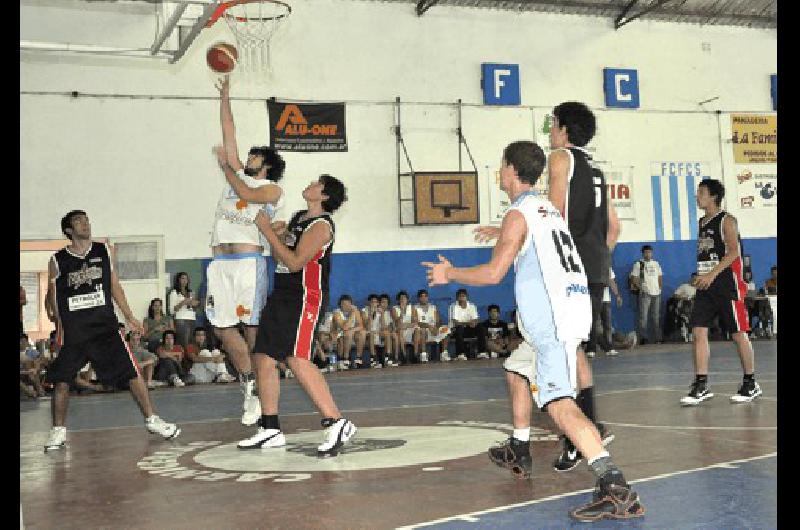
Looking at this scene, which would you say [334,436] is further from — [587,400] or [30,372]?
[30,372]

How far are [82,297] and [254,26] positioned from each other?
32.7 feet

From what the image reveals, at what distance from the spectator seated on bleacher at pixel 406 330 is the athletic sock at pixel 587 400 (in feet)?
41.5

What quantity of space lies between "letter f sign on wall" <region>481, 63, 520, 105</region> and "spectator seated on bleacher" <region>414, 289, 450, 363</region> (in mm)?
5202

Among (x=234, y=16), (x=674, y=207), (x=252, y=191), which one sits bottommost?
(x=252, y=191)

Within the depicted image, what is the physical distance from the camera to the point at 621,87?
73.3 ft

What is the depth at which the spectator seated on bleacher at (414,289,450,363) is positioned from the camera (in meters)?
18.8

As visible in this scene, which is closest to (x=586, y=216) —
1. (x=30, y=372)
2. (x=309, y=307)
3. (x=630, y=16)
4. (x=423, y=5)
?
(x=309, y=307)

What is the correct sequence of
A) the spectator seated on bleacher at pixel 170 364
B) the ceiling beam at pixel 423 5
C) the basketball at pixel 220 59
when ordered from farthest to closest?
the ceiling beam at pixel 423 5 < the spectator seated on bleacher at pixel 170 364 < the basketball at pixel 220 59

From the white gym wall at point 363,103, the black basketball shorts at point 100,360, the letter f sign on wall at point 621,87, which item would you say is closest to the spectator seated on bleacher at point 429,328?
→ the white gym wall at point 363,103

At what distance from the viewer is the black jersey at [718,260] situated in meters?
8.99

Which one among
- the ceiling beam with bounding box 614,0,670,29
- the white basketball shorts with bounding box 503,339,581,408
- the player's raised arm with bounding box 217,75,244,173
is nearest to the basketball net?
the player's raised arm with bounding box 217,75,244,173

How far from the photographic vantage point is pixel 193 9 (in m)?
14.7

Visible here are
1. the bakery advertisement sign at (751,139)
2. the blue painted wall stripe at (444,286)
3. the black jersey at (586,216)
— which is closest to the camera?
the black jersey at (586,216)

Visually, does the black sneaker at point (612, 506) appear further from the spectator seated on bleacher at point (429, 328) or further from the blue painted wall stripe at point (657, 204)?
the blue painted wall stripe at point (657, 204)
